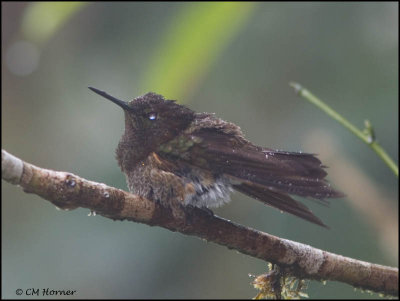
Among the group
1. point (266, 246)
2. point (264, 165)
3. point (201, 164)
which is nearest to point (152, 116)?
point (201, 164)

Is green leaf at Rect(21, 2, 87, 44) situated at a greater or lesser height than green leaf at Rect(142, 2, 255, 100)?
greater

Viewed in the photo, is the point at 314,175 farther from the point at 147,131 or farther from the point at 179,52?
the point at 147,131

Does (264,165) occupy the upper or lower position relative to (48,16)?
lower

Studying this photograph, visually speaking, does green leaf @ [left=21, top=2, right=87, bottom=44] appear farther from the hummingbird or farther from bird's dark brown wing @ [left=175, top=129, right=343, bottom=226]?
bird's dark brown wing @ [left=175, top=129, right=343, bottom=226]

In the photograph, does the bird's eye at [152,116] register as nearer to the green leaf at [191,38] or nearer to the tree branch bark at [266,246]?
the green leaf at [191,38]

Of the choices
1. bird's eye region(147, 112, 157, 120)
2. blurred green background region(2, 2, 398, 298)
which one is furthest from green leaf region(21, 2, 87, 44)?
blurred green background region(2, 2, 398, 298)

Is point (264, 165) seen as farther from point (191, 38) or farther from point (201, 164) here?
point (191, 38)

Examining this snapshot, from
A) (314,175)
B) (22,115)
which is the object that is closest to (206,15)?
(314,175)

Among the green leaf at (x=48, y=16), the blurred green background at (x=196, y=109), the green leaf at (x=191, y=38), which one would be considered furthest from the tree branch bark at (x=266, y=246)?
the blurred green background at (x=196, y=109)
